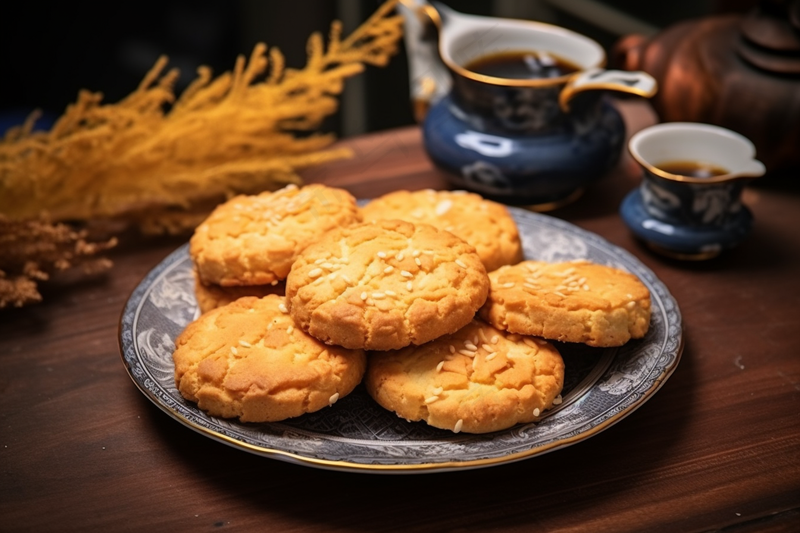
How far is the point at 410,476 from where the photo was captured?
1341 mm

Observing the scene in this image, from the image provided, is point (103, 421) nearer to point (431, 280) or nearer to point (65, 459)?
point (65, 459)

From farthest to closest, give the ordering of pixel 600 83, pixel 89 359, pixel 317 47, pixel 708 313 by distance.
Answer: pixel 317 47 → pixel 600 83 → pixel 708 313 → pixel 89 359

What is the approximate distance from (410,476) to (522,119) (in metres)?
1.02

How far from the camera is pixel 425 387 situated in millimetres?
1325

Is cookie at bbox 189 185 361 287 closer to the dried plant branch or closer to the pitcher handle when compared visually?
the dried plant branch

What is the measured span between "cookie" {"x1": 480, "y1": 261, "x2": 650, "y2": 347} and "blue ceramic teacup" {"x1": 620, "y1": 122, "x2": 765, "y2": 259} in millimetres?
426

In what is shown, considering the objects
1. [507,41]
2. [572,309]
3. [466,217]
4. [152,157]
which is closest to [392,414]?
[572,309]

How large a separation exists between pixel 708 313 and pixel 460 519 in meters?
0.80

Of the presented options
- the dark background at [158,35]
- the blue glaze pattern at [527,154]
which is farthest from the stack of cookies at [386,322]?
the dark background at [158,35]

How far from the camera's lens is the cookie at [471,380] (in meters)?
1.29

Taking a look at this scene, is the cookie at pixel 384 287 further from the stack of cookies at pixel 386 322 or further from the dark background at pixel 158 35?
the dark background at pixel 158 35

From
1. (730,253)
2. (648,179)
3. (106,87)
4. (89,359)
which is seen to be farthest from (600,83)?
(106,87)

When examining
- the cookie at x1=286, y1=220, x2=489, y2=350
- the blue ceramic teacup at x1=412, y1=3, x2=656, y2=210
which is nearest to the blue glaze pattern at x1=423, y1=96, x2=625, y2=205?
the blue ceramic teacup at x1=412, y1=3, x2=656, y2=210

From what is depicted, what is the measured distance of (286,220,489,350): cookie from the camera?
52.9 inches
